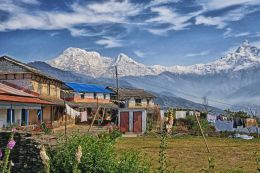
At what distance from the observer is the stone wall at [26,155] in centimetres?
1512

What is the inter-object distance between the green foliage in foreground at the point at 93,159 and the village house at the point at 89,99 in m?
47.8

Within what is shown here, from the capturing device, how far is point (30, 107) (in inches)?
1468

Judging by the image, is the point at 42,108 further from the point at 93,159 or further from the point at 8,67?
the point at 93,159

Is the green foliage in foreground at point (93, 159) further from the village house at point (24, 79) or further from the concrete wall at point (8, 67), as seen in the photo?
the concrete wall at point (8, 67)

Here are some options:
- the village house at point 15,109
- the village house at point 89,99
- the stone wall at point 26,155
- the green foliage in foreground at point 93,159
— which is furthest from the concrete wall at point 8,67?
the green foliage in foreground at point 93,159

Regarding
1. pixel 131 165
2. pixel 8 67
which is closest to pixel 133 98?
pixel 8 67

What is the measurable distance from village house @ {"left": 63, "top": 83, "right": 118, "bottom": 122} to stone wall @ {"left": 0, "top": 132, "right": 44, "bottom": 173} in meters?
46.5

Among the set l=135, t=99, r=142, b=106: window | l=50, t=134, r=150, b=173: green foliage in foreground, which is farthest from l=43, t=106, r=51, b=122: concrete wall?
l=135, t=99, r=142, b=106: window

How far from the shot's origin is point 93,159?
1393 cm

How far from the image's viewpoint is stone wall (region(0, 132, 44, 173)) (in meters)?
15.1

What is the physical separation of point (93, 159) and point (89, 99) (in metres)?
58.6

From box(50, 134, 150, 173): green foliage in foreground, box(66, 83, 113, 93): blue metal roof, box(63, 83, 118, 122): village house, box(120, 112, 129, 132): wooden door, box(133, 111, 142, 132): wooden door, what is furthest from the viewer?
box(66, 83, 113, 93): blue metal roof

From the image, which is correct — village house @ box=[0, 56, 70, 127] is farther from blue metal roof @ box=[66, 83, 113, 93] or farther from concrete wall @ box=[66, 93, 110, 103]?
blue metal roof @ box=[66, 83, 113, 93]

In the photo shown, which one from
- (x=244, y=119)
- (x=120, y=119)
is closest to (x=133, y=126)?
(x=120, y=119)
